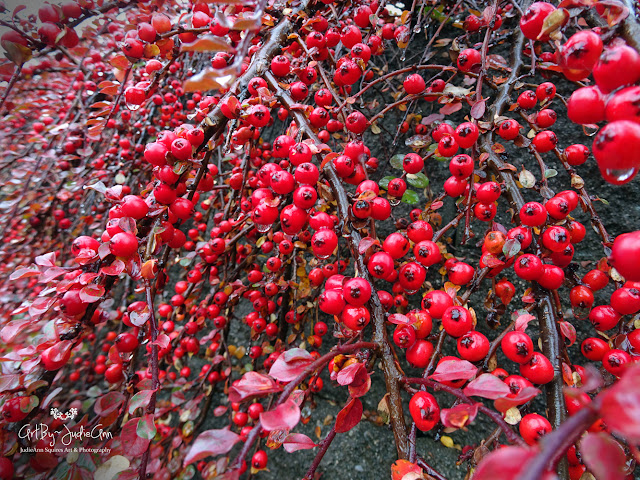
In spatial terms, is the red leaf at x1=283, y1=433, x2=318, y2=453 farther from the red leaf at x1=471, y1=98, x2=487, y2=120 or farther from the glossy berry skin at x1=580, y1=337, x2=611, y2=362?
the red leaf at x1=471, y1=98, x2=487, y2=120

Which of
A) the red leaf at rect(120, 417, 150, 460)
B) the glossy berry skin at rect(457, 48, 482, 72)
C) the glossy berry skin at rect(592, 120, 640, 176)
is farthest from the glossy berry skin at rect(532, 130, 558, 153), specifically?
the red leaf at rect(120, 417, 150, 460)

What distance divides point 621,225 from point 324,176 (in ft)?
3.40

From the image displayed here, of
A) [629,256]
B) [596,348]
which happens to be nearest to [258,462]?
[596,348]

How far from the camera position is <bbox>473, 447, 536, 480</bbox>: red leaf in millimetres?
216

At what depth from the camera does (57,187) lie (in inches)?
59.2

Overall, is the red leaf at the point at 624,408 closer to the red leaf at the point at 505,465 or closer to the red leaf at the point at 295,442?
the red leaf at the point at 505,465

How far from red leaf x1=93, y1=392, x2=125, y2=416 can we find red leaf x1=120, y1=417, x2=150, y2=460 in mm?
146

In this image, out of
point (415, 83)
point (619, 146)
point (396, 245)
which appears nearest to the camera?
point (619, 146)

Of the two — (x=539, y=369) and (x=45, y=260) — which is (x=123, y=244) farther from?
(x=539, y=369)

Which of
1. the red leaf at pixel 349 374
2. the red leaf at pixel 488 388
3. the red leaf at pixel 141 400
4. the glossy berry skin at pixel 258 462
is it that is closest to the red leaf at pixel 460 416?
the red leaf at pixel 488 388

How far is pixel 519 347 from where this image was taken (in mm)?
544

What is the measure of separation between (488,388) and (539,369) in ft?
0.69

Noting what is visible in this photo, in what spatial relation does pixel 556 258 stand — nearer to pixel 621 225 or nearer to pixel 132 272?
pixel 621 225

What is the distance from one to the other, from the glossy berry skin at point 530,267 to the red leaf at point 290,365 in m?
0.45
